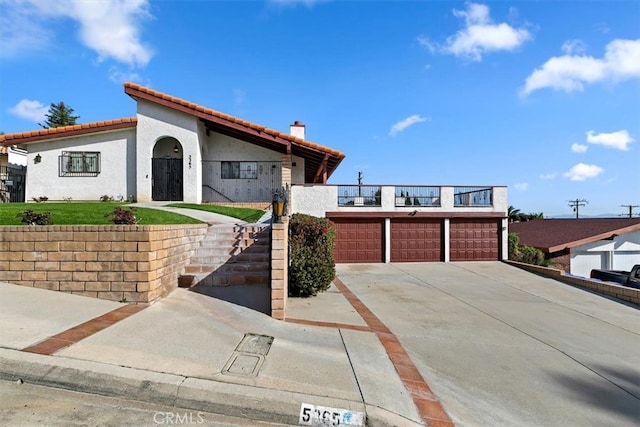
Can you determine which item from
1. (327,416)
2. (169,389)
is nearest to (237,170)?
(169,389)

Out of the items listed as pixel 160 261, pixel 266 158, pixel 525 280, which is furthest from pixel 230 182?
pixel 525 280

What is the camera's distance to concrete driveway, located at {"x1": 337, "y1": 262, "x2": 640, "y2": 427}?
148 inches

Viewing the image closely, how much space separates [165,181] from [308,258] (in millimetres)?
10348

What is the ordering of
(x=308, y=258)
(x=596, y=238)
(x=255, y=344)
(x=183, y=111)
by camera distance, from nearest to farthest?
(x=255, y=344) → (x=308, y=258) → (x=183, y=111) → (x=596, y=238)

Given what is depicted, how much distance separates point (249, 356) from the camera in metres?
3.94

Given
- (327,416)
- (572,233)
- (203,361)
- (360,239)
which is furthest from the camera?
(572,233)

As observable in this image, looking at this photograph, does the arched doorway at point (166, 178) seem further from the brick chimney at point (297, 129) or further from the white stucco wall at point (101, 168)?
the brick chimney at point (297, 129)

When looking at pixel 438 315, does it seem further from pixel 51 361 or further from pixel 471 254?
pixel 471 254

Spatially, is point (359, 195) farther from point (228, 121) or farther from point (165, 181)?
point (165, 181)

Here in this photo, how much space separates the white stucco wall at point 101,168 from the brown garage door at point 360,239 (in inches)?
362

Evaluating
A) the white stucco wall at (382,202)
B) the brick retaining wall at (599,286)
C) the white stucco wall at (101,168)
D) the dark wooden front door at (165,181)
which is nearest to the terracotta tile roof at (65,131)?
the white stucco wall at (101,168)

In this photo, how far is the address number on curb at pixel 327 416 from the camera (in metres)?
3.01

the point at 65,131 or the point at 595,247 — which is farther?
the point at 595,247

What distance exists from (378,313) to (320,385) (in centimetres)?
394
